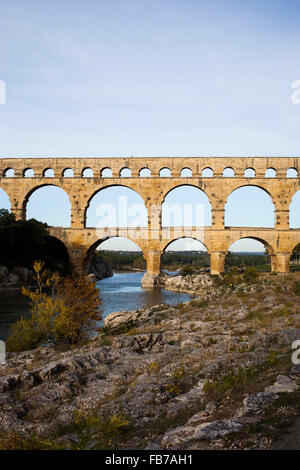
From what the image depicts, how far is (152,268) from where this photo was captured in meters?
37.0

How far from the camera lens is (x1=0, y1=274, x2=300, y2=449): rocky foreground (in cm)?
424

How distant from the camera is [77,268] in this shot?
123 feet

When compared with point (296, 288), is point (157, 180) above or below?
above

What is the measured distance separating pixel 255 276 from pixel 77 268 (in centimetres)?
2149

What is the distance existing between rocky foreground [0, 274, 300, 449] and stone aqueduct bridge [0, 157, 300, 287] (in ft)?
83.9

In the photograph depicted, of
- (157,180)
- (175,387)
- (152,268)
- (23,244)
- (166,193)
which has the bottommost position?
(152,268)

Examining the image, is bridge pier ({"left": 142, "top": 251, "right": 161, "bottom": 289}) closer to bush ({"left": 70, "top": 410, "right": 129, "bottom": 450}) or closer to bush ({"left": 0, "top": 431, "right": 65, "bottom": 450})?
bush ({"left": 70, "top": 410, "right": 129, "bottom": 450})

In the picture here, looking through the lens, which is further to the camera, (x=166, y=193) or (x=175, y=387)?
(x=166, y=193)

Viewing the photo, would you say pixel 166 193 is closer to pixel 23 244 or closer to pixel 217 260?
pixel 217 260

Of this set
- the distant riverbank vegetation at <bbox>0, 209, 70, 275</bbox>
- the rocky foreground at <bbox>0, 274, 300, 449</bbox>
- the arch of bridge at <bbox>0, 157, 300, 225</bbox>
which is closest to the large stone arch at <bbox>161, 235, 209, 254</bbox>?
the arch of bridge at <bbox>0, 157, 300, 225</bbox>

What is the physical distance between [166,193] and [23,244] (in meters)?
15.1

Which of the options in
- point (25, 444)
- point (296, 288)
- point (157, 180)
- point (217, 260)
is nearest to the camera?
point (25, 444)

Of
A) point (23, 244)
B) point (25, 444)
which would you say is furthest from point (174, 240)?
point (25, 444)
